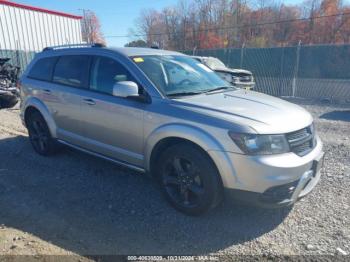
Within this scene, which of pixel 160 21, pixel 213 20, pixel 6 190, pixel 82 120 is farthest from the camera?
pixel 160 21

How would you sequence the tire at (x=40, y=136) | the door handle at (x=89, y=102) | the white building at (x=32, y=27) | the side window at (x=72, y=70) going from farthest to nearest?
the white building at (x=32, y=27) < the tire at (x=40, y=136) < the side window at (x=72, y=70) < the door handle at (x=89, y=102)

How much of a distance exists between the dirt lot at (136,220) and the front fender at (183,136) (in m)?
0.77

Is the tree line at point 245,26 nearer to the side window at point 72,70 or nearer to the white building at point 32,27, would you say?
the white building at point 32,27

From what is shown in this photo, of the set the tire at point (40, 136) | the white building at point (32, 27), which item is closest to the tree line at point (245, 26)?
the white building at point (32, 27)

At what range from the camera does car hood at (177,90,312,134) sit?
9.44ft

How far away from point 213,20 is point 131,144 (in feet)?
168

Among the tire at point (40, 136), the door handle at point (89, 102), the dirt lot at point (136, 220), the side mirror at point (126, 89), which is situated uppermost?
the side mirror at point (126, 89)

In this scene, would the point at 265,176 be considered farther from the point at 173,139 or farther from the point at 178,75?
the point at 178,75

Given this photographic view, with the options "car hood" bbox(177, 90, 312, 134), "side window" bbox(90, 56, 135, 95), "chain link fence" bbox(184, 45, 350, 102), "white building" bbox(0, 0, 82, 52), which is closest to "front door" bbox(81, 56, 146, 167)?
"side window" bbox(90, 56, 135, 95)

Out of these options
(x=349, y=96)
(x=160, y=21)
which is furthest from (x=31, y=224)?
(x=160, y=21)

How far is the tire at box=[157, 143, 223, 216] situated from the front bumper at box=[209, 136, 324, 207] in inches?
4.9

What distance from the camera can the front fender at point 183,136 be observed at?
2951 millimetres

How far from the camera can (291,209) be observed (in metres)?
3.43

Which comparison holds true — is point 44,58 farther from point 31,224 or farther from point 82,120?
point 31,224
